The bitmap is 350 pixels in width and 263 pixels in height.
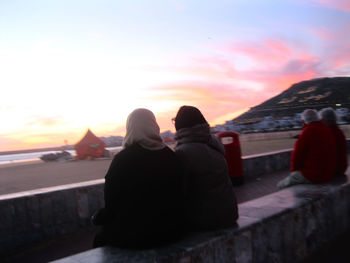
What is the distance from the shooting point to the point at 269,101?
110 metres

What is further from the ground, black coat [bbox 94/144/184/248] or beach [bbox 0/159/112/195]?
black coat [bbox 94/144/184/248]

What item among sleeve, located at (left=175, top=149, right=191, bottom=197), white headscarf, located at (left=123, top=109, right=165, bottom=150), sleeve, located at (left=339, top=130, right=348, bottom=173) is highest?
white headscarf, located at (left=123, top=109, right=165, bottom=150)

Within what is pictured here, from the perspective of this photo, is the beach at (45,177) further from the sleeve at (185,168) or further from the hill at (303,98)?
the hill at (303,98)

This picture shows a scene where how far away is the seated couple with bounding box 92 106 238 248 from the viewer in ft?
7.48

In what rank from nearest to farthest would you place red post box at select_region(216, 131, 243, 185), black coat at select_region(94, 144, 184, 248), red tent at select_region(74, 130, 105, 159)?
black coat at select_region(94, 144, 184, 248) → red post box at select_region(216, 131, 243, 185) → red tent at select_region(74, 130, 105, 159)

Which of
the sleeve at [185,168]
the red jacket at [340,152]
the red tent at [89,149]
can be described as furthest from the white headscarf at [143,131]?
the red tent at [89,149]

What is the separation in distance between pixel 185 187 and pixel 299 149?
2.62m

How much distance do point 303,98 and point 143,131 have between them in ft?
344

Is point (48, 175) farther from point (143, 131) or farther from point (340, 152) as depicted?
point (143, 131)

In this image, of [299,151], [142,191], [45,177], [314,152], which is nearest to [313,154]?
[314,152]

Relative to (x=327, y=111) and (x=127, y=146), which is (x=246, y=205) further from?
(x=327, y=111)

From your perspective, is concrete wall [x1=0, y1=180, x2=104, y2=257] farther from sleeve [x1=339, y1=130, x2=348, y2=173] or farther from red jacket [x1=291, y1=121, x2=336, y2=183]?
sleeve [x1=339, y1=130, x2=348, y2=173]

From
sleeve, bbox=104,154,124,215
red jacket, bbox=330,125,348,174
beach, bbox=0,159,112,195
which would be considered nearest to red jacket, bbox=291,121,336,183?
red jacket, bbox=330,125,348,174

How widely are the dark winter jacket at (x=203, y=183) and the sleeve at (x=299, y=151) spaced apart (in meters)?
2.18
